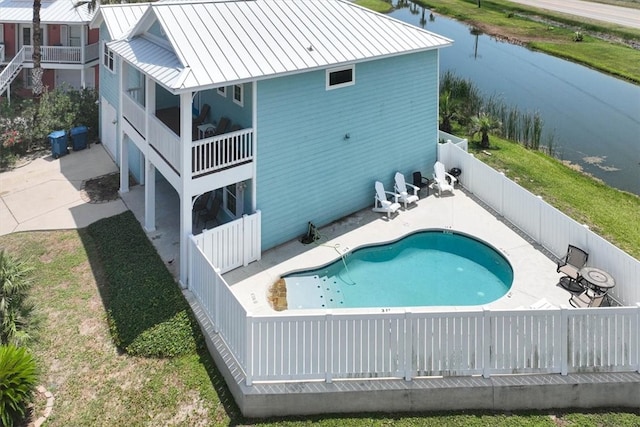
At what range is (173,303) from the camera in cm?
1166

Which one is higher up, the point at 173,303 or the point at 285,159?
the point at 285,159

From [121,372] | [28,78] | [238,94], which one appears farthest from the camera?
[28,78]

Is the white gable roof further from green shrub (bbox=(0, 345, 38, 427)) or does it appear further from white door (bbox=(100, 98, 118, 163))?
white door (bbox=(100, 98, 118, 163))

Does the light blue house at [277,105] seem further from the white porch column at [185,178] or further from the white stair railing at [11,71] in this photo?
the white stair railing at [11,71]

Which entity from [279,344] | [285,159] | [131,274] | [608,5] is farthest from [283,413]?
[608,5]

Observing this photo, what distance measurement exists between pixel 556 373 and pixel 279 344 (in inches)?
201

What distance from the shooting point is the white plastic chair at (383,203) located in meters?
15.9

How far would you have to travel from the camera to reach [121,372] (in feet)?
33.1

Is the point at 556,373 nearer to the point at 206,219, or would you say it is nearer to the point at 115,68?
the point at 206,219

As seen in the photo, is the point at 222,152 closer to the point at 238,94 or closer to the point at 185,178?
the point at 185,178

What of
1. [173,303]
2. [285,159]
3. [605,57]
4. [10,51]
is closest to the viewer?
[173,303]

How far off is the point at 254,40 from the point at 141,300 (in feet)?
23.6

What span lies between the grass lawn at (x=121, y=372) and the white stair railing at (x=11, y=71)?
18.4 meters

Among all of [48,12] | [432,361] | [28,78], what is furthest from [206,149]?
[28,78]
